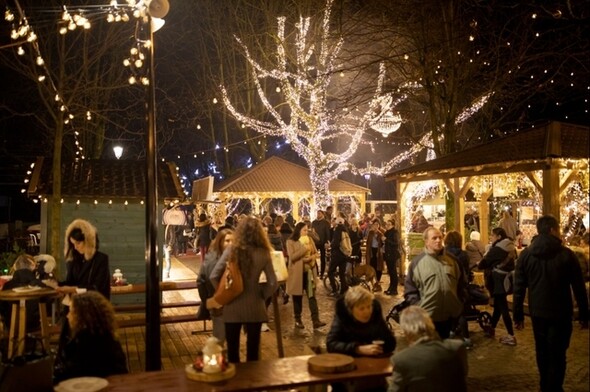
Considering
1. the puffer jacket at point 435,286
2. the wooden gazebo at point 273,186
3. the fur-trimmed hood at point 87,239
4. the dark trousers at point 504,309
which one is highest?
the wooden gazebo at point 273,186

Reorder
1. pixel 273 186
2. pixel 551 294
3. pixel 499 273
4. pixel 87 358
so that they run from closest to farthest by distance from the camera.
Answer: pixel 87 358, pixel 551 294, pixel 499 273, pixel 273 186

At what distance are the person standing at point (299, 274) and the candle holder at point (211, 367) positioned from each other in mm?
4926

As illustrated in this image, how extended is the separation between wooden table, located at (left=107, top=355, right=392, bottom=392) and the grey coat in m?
0.98

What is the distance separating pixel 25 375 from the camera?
376 centimetres

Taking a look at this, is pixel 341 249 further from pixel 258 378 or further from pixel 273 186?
pixel 273 186

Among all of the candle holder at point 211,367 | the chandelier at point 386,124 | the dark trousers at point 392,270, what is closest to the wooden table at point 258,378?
the candle holder at point 211,367

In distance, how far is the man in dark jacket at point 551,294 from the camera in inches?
207

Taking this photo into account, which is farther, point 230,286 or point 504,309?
point 504,309

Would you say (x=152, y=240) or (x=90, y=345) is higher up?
(x=152, y=240)

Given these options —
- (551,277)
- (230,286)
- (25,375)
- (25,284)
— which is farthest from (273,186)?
(25,375)

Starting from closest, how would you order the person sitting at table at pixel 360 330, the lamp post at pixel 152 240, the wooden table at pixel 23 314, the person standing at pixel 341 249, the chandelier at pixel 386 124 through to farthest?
1. the person sitting at table at pixel 360 330
2. the lamp post at pixel 152 240
3. the wooden table at pixel 23 314
4. the person standing at pixel 341 249
5. the chandelier at pixel 386 124

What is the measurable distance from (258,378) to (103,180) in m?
8.21

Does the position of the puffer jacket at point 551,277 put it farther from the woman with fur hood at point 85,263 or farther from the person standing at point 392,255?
the person standing at point 392,255

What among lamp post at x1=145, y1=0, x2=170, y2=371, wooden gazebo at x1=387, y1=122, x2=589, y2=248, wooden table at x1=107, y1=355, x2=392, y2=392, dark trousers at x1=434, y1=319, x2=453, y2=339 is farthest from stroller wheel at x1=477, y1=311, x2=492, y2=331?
lamp post at x1=145, y1=0, x2=170, y2=371
